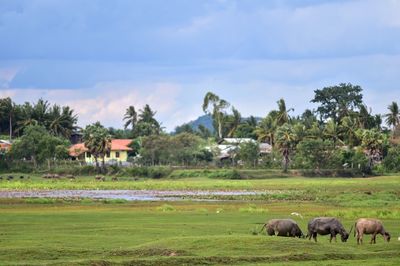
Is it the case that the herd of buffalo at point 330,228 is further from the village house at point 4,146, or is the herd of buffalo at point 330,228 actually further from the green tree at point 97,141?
the village house at point 4,146

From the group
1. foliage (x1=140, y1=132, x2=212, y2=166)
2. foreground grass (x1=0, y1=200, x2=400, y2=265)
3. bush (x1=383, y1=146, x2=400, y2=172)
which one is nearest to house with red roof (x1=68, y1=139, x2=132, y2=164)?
foliage (x1=140, y1=132, x2=212, y2=166)

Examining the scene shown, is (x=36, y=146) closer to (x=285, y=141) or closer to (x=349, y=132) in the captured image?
(x=285, y=141)

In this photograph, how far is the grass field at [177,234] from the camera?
106ft

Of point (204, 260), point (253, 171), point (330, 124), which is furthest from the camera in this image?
point (330, 124)

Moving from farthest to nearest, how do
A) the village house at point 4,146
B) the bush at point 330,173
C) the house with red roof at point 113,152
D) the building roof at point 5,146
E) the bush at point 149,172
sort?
the house with red roof at point 113,152 < the building roof at point 5,146 < the village house at point 4,146 < the bush at point 149,172 < the bush at point 330,173

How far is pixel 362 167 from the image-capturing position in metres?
144

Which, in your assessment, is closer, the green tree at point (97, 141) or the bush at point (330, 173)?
the bush at point (330, 173)

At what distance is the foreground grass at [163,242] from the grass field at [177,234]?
38mm

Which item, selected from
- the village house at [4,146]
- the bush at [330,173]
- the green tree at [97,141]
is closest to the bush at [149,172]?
the green tree at [97,141]

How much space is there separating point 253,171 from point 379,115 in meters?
54.4

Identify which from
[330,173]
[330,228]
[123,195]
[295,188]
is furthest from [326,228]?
[330,173]

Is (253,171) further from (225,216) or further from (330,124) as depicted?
(225,216)

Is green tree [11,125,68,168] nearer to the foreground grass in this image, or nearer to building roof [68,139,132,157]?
building roof [68,139,132,157]

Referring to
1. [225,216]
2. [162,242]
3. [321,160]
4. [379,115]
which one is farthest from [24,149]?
[162,242]
